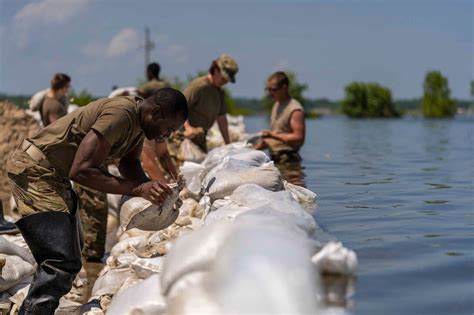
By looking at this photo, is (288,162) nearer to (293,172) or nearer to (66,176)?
(293,172)

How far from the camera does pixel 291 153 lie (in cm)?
884

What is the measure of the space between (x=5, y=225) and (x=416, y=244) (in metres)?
3.27

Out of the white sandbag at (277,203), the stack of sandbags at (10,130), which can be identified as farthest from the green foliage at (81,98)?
the white sandbag at (277,203)

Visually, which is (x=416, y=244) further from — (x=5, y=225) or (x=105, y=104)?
(x=5, y=225)

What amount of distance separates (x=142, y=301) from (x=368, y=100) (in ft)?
318

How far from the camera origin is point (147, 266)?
14.1 ft

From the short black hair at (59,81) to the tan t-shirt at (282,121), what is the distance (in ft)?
8.47

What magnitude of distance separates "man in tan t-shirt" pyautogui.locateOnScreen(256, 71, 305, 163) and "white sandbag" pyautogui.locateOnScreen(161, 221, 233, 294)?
5.47m

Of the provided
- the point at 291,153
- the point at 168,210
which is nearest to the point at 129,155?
the point at 168,210

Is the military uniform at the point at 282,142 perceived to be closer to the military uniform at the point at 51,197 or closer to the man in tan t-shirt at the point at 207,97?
the man in tan t-shirt at the point at 207,97

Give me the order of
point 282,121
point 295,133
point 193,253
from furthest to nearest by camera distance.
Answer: point 282,121 → point 295,133 → point 193,253

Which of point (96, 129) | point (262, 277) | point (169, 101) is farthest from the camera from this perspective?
point (169, 101)

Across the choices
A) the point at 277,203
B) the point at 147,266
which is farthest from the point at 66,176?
the point at 277,203

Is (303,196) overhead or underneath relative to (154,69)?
underneath
